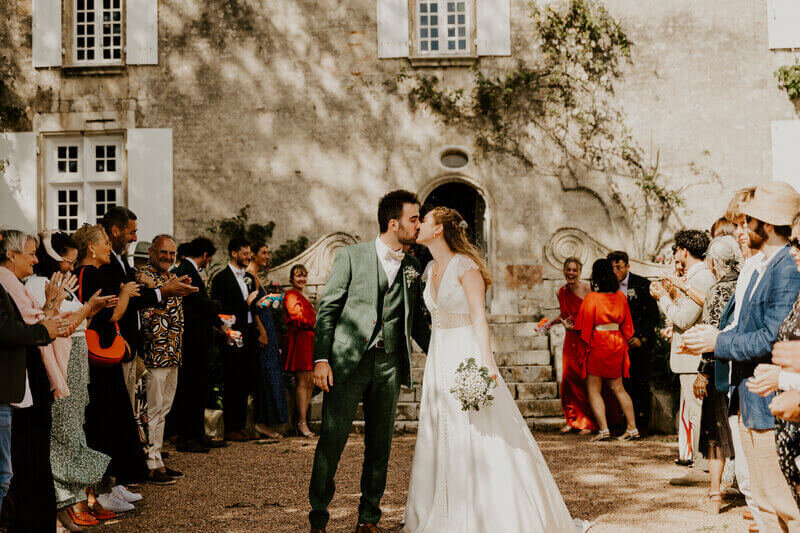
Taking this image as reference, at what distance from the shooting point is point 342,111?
47.5 ft

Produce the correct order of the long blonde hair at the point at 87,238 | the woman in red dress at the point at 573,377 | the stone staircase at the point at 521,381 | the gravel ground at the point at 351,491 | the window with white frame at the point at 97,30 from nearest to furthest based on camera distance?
1. the gravel ground at the point at 351,491
2. the long blonde hair at the point at 87,238
3. the woman in red dress at the point at 573,377
4. the stone staircase at the point at 521,381
5. the window with white frame at the point at 97,30

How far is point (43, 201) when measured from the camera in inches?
575

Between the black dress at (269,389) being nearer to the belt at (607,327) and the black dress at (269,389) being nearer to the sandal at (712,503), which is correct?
the belt at (607,327)

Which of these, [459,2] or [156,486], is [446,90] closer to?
[459,2]

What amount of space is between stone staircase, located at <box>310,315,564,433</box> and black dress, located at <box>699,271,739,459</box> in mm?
3949

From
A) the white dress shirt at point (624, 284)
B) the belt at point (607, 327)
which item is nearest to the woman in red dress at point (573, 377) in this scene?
the belt at point (607, 327)

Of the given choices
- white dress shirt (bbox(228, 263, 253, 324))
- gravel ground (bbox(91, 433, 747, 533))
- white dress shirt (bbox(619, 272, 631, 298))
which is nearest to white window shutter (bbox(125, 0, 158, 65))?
white dress shirt (bbox(228, 263, 253, 324))

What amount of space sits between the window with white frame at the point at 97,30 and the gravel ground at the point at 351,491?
9105 mm

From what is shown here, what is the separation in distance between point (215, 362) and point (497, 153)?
6.86 metres

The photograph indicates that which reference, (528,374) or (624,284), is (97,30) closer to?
(528,374)

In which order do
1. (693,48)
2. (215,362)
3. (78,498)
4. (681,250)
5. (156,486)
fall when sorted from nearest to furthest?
(78,498) < (681,250) < (156,486) < (215,362) < (693,48)

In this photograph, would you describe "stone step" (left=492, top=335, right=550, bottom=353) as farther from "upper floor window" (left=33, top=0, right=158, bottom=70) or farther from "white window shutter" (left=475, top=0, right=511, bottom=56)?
"upper floor window" (left=33, top=0, right=158, bottom=70)

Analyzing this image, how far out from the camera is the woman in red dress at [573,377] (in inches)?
373

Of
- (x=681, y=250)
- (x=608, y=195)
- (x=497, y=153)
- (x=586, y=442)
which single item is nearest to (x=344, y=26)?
(x=497, y=153)
